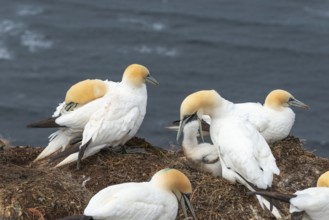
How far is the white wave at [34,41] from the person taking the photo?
50.6 m

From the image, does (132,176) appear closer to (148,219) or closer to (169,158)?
(169,158)

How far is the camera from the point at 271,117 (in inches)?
516

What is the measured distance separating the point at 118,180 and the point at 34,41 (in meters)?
40.6

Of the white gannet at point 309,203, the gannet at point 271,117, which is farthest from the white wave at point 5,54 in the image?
the white gannet at point 309,203

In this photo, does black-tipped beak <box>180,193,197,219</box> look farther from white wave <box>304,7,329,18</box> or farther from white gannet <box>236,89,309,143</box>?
white wave <box>304,7,329,18</box>

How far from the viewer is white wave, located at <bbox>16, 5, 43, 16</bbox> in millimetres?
54109

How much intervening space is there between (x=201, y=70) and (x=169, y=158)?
1373 inches

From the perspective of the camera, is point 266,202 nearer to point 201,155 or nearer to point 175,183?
point 201,155

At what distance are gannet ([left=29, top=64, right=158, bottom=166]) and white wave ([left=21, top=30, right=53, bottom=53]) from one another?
37879 mm

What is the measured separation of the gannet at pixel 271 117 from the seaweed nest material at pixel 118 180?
6.5 inches

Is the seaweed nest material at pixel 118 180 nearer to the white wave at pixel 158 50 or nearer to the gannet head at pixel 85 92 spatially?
the gannet head at pixel 85 92

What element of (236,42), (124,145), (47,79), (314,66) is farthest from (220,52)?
(124,145)

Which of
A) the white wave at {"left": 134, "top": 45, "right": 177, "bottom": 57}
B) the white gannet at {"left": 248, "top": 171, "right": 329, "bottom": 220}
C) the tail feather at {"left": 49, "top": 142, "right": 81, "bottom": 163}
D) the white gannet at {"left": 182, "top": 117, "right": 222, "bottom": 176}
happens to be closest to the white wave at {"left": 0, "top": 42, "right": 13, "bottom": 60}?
the white wave at {"left": 134, "top": 45, "right": 177, "bottom": 57}

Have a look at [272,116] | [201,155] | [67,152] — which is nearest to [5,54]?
[272,116]
